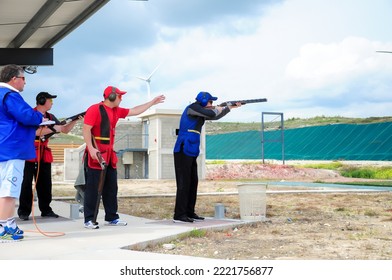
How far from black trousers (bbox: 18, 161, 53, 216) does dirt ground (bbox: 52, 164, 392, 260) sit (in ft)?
5.61

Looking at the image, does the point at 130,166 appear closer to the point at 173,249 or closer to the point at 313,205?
the point at 313,205

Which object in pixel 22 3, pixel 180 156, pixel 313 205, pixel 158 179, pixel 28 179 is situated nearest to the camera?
pixel 180 156

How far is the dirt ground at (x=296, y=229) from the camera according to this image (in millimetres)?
6523

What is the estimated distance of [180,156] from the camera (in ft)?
28.7

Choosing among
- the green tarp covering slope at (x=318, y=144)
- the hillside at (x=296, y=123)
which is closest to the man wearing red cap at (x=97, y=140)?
the green tarp covering slope at (x=318, y=144)

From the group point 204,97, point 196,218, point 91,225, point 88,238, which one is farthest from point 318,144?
point 88,238

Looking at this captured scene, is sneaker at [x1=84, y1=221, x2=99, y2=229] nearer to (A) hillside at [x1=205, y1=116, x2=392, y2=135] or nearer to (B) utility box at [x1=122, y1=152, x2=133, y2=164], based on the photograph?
(B) utility box at [x1=122, y1=152, x2=133, y2=164]

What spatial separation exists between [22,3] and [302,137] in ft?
112

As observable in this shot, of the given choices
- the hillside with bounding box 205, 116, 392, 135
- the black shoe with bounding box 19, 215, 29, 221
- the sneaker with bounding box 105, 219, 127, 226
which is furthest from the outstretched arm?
the hillside with bounding box 205, 116, 392, 135

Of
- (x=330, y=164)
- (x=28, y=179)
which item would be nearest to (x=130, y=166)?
(x=330, y=164)

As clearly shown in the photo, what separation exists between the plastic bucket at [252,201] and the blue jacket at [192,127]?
933 millimetres

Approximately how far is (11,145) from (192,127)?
2718mm

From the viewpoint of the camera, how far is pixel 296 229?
856cm

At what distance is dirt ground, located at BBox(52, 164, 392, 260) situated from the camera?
6.52m
